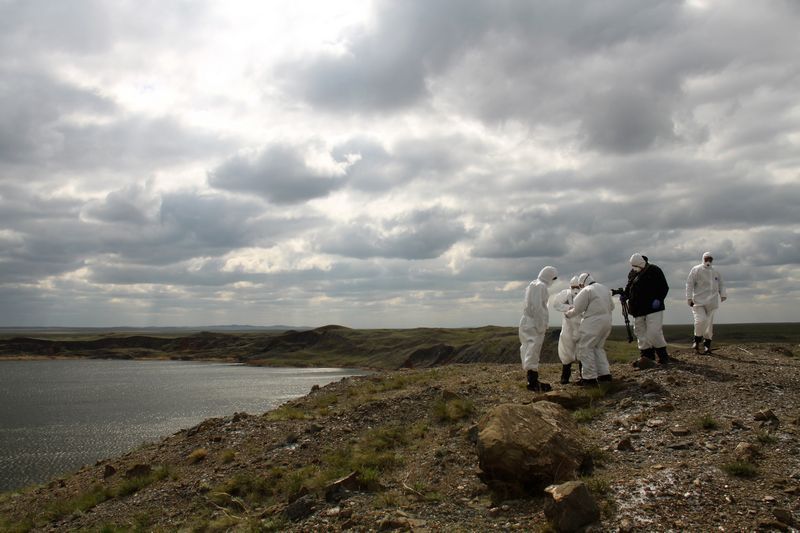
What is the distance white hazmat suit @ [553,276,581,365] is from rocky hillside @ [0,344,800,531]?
2.94 ft

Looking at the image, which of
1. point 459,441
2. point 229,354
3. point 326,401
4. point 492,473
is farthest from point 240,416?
point 229,354

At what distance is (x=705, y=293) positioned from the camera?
16.5 metres

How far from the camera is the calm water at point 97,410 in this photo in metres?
25.8

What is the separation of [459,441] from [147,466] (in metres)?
8.10

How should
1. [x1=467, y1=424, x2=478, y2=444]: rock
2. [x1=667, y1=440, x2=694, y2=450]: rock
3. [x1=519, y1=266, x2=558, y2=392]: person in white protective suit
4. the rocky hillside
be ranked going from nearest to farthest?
the rocky hillside → [x1=667, y1=440, x2=694, y2=450]: rock → [x1=467, y1=424, x2=478, y2=444]: rock → [x1=519, y1=266, x2=558, y2=392]: person in white protective suit

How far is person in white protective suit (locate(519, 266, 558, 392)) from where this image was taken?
13672 mm

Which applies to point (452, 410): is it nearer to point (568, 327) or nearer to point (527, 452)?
point (568, 327)

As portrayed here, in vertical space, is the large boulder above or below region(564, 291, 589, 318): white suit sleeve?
below

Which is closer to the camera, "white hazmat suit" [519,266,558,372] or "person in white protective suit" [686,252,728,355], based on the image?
"white hazmat suit" [519,266,558,372]

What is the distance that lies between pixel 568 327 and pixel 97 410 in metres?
40.6

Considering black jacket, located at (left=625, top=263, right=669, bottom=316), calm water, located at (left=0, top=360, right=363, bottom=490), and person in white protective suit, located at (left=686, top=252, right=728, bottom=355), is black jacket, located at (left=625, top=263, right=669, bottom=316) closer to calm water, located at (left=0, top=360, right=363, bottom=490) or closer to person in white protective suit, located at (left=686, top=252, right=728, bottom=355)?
person in white protective suit, located at (left=686, top=252, right=728, bottom=355)

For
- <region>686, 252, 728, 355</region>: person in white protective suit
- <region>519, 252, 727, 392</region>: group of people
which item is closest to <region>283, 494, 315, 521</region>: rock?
<region>519, 252, 727, 392</region>: group of people

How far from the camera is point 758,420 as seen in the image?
9.16 metres

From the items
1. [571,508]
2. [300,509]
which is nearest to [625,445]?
[571,508]
